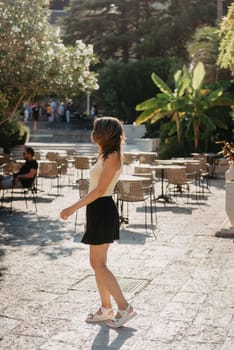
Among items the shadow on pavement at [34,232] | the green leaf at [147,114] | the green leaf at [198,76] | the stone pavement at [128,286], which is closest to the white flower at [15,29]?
the shadow on pavement at [34,232]

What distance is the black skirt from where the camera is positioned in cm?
532

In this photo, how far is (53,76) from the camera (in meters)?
14.2

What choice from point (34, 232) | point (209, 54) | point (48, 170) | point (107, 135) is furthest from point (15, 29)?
point (209, 54)

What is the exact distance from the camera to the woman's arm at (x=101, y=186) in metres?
5.18

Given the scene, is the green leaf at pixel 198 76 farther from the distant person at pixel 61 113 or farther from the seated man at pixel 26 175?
the distant person at pixel 61 113

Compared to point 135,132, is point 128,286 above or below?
below

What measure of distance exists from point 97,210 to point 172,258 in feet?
11.2

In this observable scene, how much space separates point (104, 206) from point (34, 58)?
9.12 metres

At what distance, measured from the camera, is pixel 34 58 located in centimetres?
1384

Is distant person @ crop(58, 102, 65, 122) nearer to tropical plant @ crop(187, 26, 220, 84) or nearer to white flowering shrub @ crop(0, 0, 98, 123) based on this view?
tropical plant @ crop(187, 26, 220, 84)

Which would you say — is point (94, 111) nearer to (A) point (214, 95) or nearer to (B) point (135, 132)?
(B) point (135, 132)

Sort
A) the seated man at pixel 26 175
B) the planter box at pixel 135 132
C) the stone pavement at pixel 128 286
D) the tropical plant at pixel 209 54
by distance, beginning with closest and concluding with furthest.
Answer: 1. the stone pavement at pixel 128 286
2. the seated man at pixel 26 175
3. the tropical plant at pixel 209 54
4. the planter box at pixel 135 132

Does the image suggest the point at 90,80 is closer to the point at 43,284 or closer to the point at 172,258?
the point at 172,258

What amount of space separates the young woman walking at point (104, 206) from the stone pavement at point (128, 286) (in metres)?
0.35
